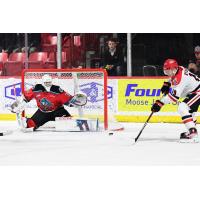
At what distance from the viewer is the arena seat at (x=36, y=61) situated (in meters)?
9.23

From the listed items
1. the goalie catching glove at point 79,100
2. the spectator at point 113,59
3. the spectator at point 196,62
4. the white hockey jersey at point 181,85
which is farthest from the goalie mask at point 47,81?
the spectator at point 196,62

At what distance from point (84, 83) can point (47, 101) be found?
0.81 meters

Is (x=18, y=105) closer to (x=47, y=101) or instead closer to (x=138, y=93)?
(x=47, y=101)

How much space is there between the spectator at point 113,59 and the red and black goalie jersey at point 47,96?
53.8 inches

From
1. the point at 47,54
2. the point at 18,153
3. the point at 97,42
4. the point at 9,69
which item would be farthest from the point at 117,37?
the point at 18,153

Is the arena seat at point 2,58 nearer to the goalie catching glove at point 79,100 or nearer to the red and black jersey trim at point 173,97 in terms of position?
the goalie catching glove at point 79,100

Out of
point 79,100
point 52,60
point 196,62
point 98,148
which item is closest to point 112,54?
point 52,60

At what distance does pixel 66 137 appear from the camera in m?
7.21

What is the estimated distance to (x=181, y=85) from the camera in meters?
6.50

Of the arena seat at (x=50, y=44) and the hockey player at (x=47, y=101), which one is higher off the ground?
the arena seat at (x=50, y=44)

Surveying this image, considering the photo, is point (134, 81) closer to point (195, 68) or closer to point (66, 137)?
point (195, 68)

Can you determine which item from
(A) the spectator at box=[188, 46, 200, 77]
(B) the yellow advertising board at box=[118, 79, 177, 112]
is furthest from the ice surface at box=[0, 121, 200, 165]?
(A) the spectator at box=[188, 46, 200, 77]

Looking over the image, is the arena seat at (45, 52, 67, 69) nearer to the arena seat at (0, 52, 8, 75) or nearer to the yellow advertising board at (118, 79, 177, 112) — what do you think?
the arena seat at (0, 52, 8, 75)

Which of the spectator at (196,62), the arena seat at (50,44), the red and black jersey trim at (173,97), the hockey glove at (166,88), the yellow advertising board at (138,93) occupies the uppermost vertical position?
the arena seat at (50,44)
